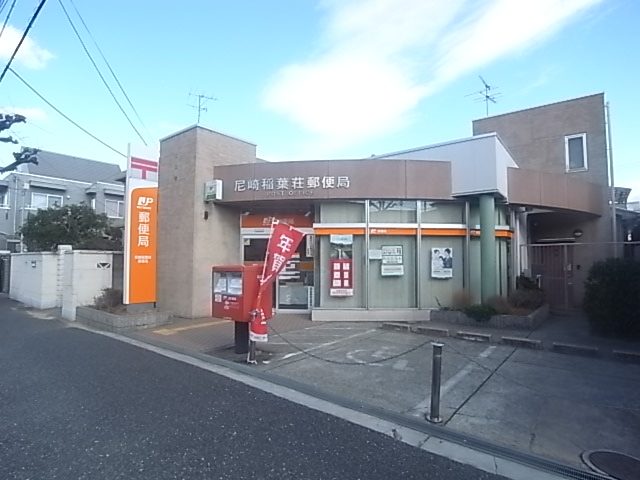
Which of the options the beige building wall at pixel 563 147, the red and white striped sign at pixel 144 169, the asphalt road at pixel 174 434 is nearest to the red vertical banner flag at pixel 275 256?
the asphalt road at pixel 174 434

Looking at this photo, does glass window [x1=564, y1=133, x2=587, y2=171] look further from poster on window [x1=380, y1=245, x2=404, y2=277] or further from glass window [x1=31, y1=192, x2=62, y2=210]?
glass window [x1=31, y1=192, x2=62, y2=210]

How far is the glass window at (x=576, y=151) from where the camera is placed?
15516mm

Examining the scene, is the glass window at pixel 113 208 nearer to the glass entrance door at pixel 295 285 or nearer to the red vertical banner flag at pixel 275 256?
the glass entrance door at pixel 295 285

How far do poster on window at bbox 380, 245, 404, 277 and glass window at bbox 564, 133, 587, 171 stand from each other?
923cm

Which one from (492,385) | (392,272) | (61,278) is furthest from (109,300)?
(492,385)

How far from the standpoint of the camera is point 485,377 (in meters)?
6.22

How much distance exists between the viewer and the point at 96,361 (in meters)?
7.18

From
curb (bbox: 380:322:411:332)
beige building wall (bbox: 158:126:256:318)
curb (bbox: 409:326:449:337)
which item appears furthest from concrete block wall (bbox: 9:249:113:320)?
curb (bbox: 409:326:449:337)

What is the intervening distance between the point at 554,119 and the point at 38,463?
725 inches

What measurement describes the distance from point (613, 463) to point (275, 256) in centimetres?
503

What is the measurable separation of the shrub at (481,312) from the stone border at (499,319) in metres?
0.07

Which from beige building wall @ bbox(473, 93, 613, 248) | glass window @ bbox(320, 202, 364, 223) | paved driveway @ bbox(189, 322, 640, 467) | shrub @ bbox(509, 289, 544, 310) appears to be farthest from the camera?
beige building wall @ bbox(473, 93, 613, 248)

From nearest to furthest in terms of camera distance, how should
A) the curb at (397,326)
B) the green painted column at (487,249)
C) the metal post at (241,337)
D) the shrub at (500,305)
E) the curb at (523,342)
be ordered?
1. the metal post at (241,337)
2. the curb at (523,342)
3. the curb at (397,326)
4. the shrub at (500,305)
5. the green painted column at (487,249)

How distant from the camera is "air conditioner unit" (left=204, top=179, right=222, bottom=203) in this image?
12.0 m
